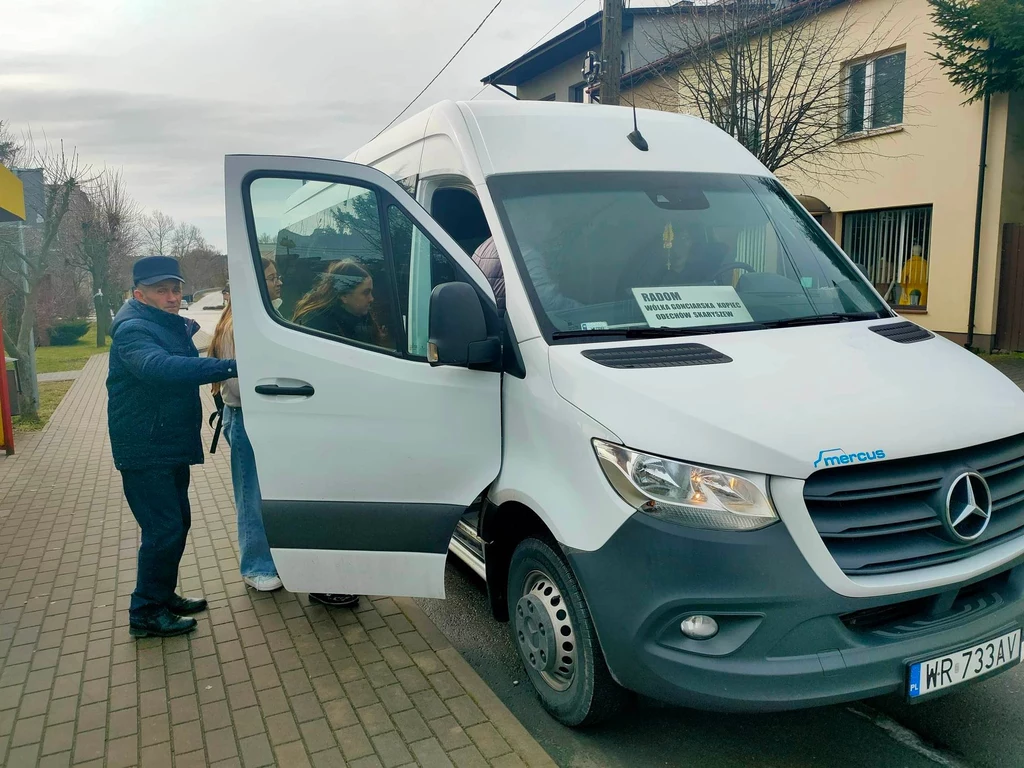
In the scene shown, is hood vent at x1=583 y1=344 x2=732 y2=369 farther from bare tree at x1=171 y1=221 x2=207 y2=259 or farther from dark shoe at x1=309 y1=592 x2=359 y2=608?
bare tree at x1=171 y1=221 x2=207 y2=259

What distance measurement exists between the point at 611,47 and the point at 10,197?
7.41m

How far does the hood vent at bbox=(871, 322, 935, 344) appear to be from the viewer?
3.37 metres

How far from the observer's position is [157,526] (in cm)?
416

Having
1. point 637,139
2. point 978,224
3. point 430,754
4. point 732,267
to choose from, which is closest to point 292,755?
point 430,754

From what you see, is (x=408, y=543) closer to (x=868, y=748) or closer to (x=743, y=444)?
(x=743, y=444)

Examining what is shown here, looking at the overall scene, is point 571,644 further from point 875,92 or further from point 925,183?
point 875,92

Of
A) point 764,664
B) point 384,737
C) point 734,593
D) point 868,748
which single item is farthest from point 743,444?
point 384,737

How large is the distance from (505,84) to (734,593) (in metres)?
28.8

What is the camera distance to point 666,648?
8.87 feet

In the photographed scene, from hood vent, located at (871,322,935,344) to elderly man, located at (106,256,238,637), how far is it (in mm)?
2817

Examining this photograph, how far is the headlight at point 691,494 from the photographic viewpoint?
8.51ft

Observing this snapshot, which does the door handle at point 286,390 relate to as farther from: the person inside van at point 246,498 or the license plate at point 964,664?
the license plate at point 964,664

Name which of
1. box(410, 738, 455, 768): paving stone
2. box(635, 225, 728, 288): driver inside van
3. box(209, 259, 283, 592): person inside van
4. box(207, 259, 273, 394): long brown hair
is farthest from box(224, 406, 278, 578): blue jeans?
box(635, 225, 728, 288): driver inside van

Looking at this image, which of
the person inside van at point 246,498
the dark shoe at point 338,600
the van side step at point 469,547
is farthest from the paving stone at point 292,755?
the person inside van at point 246,498
